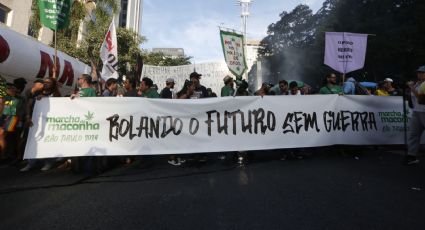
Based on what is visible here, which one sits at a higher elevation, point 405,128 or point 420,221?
point 405,128

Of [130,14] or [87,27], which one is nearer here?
[87,27]

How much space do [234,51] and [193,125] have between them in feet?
20.2

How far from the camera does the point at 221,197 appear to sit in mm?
4141

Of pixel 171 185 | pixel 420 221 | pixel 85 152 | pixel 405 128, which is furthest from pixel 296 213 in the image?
pixel 405 128

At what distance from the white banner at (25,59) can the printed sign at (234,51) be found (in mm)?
5867

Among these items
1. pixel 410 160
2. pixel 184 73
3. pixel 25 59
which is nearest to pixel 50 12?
pixel 25 59

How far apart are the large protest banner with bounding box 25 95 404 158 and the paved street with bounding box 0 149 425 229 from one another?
1.40 ft

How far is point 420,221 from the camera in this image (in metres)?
3.35

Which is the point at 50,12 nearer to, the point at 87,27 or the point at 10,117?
the point at 10,117

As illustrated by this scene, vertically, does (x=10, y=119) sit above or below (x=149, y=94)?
below

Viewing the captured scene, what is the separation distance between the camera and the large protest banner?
560 cm

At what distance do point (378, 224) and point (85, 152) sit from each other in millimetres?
4369

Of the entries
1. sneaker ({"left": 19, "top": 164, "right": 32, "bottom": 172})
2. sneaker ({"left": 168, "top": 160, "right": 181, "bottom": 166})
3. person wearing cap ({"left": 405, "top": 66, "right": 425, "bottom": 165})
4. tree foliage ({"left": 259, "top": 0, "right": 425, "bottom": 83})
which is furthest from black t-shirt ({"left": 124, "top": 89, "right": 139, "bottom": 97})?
tree foliage ({"left": 259, "top": 0, "right": 425, "bottom": 83})

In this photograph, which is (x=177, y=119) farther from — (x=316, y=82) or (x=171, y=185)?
(x=316, y=82)
